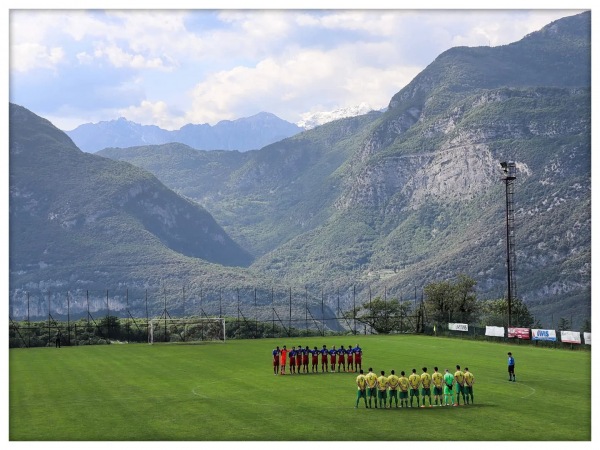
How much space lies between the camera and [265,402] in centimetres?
4069

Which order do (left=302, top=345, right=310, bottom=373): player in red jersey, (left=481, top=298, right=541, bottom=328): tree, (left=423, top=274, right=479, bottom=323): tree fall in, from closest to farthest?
1. (left=302, top=345, right=310, bottom=373): player in red jersey
2. (left=481, top=298, right=541, bottom=328): tree
3. (left=423, top=274, right=479, bottom=323): tree

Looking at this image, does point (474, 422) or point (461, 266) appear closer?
point (474, 422)

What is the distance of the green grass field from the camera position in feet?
107

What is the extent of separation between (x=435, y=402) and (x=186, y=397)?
489 inches

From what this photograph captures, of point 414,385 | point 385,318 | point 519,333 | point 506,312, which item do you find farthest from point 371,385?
point 385,318

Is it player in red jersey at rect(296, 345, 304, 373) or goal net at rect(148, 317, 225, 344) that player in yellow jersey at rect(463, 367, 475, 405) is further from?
goal net at rect(148, 317, 225, 344)

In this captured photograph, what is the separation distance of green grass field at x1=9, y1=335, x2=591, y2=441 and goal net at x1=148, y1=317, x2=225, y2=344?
2798 cm

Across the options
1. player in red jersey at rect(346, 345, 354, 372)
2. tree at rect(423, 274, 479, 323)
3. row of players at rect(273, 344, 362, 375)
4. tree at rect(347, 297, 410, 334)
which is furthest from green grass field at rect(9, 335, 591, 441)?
tree at rect(347, 297, 410, 334)
